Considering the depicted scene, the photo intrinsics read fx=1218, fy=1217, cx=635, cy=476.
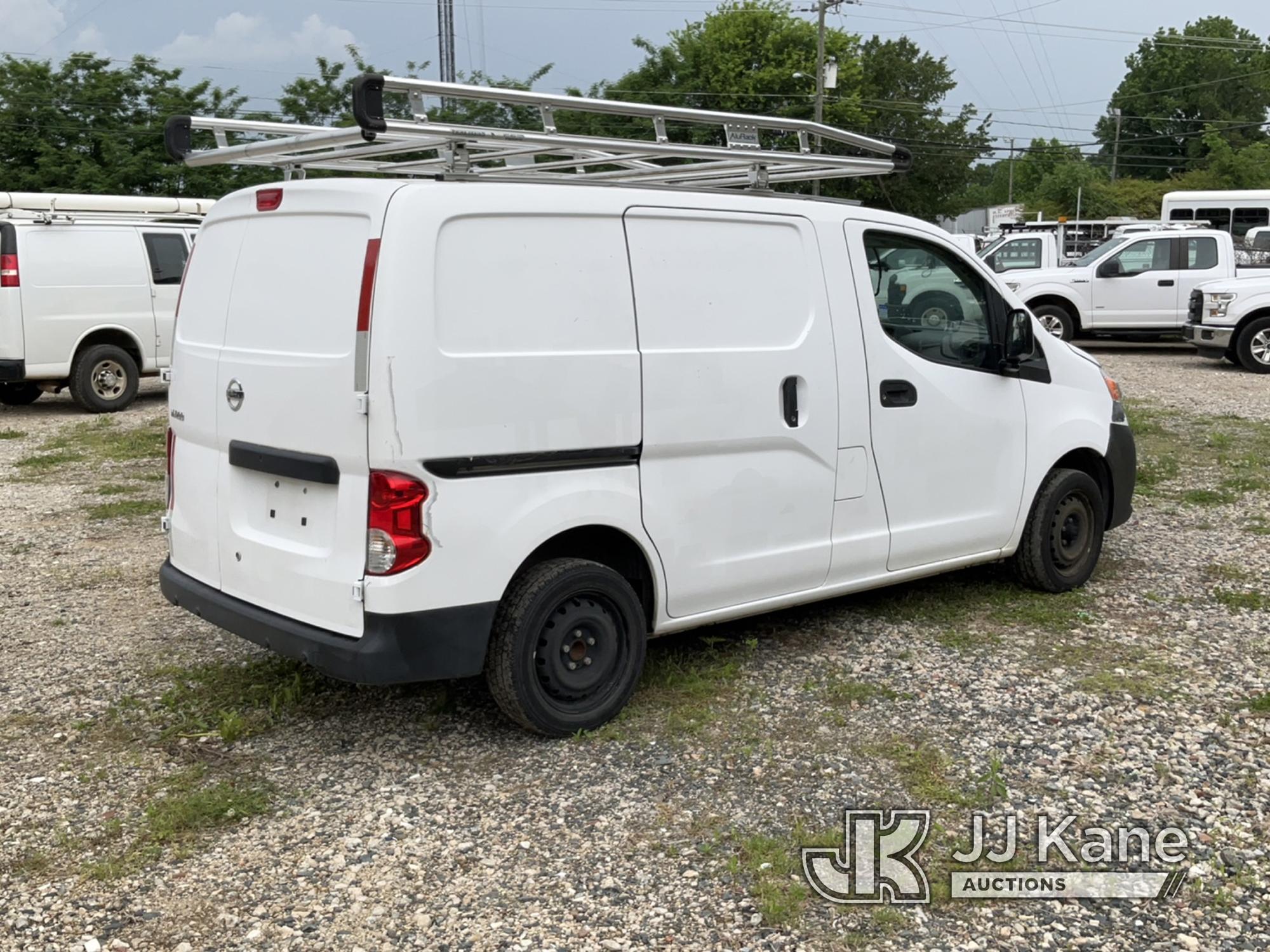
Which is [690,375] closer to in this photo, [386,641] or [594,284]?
[594,284]

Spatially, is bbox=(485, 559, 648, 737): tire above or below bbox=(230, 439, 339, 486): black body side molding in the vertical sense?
below

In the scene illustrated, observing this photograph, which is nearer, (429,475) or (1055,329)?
(429,475)

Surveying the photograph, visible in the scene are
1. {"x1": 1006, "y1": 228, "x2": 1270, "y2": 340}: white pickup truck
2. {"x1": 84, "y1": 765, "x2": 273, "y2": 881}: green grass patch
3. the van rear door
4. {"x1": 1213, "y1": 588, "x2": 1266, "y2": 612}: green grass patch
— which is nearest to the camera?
{"x1": 84, "y1": 765, "x2": 273, "y2": 881}: green grass patch

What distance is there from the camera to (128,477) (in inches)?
384

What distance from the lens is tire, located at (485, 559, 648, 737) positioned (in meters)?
4.16

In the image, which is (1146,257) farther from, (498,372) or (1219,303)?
(498,372)

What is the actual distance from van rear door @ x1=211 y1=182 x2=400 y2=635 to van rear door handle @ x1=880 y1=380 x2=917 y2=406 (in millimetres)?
2298

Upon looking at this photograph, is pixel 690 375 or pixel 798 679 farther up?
pixel 690 375

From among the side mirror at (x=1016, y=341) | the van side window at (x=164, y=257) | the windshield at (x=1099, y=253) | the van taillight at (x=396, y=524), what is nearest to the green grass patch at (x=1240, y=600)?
the side mirror at (x=1016, y=341)

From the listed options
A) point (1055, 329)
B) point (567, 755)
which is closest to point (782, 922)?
point (567, 755)

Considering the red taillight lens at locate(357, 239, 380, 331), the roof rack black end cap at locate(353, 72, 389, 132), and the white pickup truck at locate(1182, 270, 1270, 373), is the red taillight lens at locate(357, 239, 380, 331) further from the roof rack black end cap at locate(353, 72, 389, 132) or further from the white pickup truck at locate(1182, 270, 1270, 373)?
the white pickup truck at locate(1182, 270, 1270, 373)

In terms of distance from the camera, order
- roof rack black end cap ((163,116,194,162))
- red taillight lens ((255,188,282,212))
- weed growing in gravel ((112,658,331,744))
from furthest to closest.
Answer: roof rack black end cap ((163,116,194,162)), weed growing in gravel ((112,658,331,744)), red taillight lens ((255,188,282,212))

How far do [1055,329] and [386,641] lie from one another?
1650cm

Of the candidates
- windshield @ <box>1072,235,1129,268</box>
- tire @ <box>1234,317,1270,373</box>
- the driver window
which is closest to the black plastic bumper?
tire @ <box>1234,317,1270,373</box>
